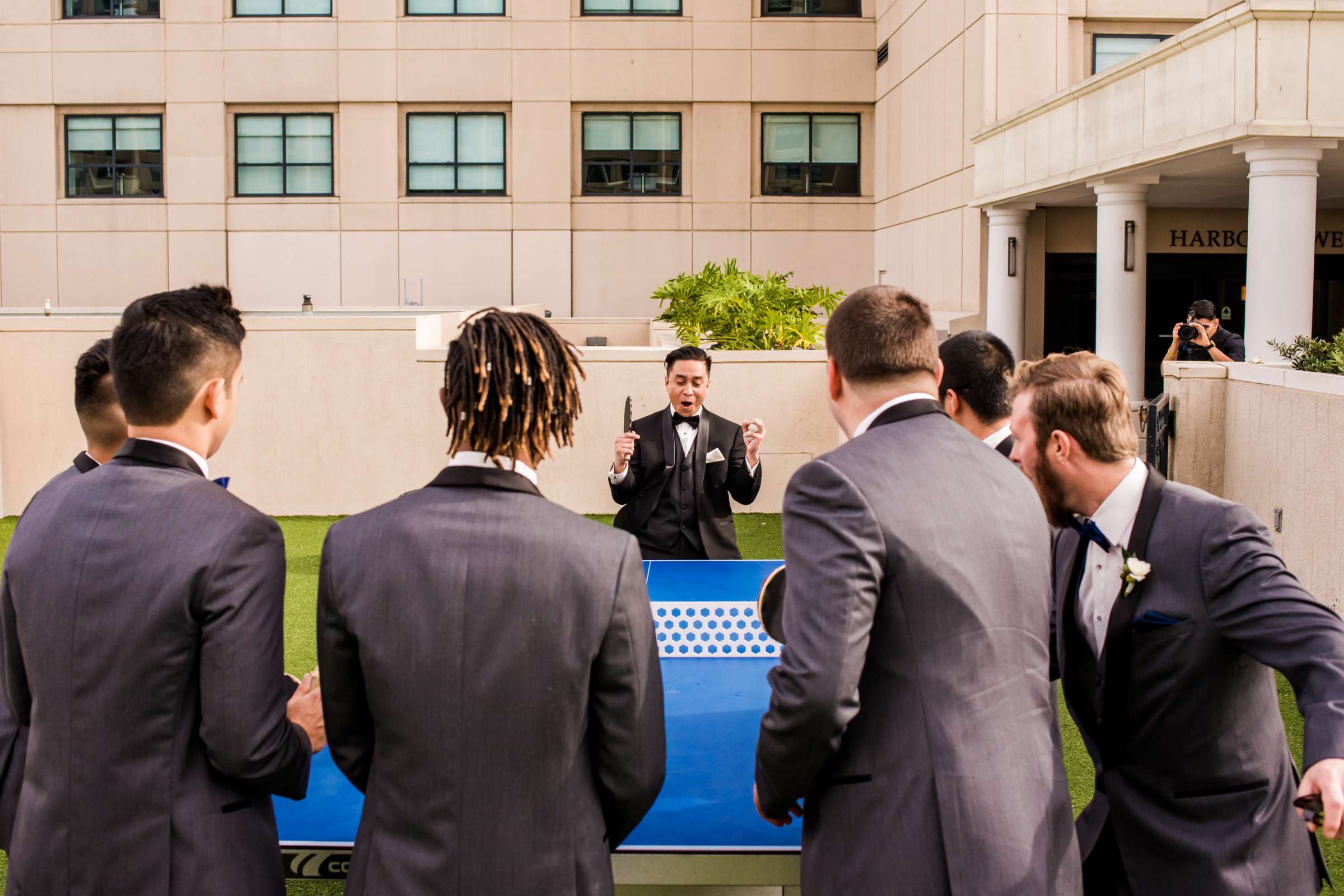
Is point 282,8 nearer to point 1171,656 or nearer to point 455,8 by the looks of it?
point 455,8

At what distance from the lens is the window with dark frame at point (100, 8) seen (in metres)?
28.7

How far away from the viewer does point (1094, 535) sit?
3068 millimetres

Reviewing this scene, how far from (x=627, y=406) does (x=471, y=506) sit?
20.1 ft

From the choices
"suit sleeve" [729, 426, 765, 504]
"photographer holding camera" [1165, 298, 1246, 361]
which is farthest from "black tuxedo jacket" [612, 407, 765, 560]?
"photographer holding camera" [1165, 298, 1246, 361]

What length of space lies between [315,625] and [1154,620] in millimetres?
6932

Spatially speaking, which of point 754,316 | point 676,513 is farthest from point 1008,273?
point 676,513

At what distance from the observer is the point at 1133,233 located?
16938mm

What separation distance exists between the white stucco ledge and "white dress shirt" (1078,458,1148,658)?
34.1 ft

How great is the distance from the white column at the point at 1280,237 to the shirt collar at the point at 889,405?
38.3ft

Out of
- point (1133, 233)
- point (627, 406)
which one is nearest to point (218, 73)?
point (1133, 233)

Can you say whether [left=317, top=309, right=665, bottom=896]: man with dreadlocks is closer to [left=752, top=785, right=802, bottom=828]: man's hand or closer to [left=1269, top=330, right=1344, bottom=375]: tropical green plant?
[left=752, top=785, right=802, bottom=828]: man's hand

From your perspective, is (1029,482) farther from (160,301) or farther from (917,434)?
(160,301)

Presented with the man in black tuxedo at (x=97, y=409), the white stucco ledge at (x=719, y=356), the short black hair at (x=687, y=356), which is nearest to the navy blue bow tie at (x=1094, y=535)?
the man in black tuxedo at (x=97, y=409)

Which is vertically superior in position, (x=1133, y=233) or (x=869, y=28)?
Result: (x=869, y=28)
